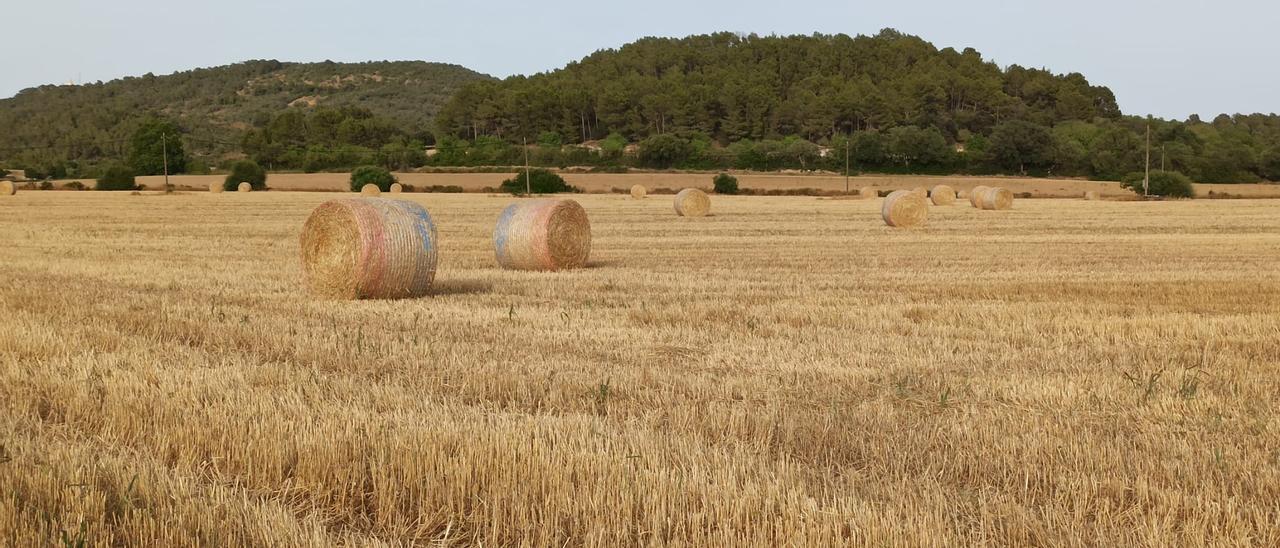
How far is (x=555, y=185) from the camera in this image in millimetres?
56156

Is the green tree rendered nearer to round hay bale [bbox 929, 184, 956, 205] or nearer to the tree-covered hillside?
the tree-covered hillside

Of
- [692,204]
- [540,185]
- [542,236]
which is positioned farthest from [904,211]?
[540,185]

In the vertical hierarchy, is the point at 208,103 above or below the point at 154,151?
above

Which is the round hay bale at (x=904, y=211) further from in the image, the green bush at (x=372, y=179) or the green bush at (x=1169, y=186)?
the green bush at (x=372, y=179)

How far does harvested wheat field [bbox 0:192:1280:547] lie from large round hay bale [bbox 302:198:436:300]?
0.44 meters

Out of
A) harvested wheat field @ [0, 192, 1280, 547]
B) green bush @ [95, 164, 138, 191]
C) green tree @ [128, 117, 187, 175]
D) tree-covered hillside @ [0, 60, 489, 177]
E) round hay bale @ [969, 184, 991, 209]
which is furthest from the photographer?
tree-covered hillside @ [0, 60, 489, 177]

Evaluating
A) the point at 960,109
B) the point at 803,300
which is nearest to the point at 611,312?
the point at 803,300

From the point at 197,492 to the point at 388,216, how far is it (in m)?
7.83

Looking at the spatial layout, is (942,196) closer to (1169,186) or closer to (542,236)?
(1169,186)

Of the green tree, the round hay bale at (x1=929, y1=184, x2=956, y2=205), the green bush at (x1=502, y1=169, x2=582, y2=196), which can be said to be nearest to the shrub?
the green bush at (x1=502, y1=169, x2=582, y2=196)

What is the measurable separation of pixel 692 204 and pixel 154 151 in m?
56.1

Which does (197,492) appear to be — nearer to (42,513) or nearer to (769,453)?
(42,513)

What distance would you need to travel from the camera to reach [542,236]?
15.3 m

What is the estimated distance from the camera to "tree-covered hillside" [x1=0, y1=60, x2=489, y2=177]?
104 m
